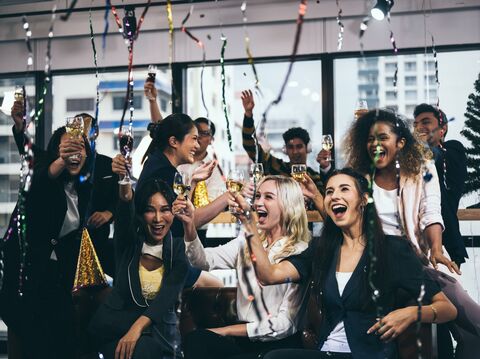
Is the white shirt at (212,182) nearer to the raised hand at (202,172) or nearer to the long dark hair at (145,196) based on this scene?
the raised hand at (202,172)

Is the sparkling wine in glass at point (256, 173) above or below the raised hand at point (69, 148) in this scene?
below

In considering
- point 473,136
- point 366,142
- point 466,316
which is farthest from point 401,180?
point 473,136

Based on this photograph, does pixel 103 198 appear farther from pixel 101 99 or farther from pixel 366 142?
pixel 101 99

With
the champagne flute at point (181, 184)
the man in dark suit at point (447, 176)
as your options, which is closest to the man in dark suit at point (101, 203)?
the champagne flute at point (181, 184)

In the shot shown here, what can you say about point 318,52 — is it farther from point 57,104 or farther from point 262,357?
point 262,357

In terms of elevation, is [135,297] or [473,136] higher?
[473,136]

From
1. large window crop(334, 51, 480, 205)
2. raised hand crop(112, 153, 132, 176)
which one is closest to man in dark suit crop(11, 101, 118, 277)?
raised hand crop(112, 153, 132, 176)

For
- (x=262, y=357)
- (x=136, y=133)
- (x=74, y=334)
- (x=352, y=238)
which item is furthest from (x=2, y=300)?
(x=136, y=133)

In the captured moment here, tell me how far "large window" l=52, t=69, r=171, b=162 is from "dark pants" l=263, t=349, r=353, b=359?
3845 mm

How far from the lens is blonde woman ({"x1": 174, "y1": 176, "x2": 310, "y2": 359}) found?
8.84 ft

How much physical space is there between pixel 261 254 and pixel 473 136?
3239mm

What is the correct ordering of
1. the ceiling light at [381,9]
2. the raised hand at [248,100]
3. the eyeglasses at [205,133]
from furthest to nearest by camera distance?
the ceiling light at [381,9] → the eyeglasses at [205,133] → the raised hand at [248,100]

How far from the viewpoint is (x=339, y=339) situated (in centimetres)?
248

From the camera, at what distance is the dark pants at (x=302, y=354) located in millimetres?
2455
